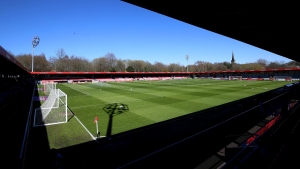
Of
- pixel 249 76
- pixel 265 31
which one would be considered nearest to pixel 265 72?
pixel 249 76

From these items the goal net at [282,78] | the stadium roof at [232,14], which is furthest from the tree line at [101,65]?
the stadium roof at [232,14]

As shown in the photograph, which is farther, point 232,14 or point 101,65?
point 101,65

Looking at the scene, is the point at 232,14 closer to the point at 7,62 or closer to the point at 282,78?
the point at 7,62

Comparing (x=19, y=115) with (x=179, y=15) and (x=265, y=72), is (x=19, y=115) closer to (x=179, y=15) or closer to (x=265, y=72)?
(x=179, y=15)

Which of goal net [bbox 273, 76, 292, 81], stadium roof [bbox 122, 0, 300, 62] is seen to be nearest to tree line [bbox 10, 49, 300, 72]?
goal net [bbox 273, 76, 292, 81]

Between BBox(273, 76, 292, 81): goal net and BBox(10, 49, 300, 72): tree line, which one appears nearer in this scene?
BBox(273, 76, 292, 81): goal net

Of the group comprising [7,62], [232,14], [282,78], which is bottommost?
[282,78]

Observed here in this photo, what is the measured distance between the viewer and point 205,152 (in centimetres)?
762

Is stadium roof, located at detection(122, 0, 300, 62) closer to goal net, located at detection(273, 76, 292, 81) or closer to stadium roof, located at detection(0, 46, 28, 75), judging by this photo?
stadium roof, located at detection(0, 46, 28, 75)

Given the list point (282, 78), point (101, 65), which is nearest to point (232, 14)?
point (282, 78)

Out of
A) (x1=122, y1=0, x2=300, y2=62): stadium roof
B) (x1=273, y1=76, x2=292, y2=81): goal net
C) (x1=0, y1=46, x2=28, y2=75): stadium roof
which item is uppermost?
(x1=122, y1=0, x2=300, y2=62): stadium roof

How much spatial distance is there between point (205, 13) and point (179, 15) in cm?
77

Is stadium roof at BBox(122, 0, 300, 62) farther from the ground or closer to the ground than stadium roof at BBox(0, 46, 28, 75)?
farther from the ground

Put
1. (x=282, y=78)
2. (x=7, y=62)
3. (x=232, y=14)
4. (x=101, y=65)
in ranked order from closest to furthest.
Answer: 1. (x=232, y=14)
2. (x=7, y=62)
3. (x=282, y=78)
4. (x=101, y=65)
